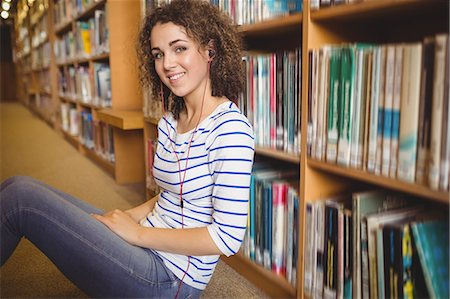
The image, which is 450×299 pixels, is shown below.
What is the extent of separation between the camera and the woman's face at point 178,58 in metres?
0.99

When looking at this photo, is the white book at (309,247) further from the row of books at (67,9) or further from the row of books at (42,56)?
the row of books at (42,56)

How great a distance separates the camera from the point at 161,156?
106cm

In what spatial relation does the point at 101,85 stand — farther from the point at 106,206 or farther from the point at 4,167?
A: the point at 106,206

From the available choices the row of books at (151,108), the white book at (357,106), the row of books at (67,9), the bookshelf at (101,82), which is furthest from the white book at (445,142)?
the row of books at (67,9)

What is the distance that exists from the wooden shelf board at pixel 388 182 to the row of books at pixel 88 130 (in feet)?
6.79

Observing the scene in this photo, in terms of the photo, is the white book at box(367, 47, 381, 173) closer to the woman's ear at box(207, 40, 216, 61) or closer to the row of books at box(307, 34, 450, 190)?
the row of books at box(307, 34, 450, 190)

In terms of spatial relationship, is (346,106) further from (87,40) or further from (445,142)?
(87,40)

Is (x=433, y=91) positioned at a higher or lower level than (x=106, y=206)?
higher

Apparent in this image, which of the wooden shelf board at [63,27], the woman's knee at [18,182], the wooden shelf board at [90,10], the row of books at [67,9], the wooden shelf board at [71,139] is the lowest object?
the wooden shelf board at [71,139]

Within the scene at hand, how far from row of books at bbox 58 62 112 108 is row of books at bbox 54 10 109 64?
11 centimetres

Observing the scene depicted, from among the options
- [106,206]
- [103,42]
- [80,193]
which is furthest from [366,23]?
[103,42]

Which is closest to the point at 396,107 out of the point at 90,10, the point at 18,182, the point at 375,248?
the point at 375,248

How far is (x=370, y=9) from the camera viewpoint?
89cm

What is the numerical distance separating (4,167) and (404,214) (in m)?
3.01
